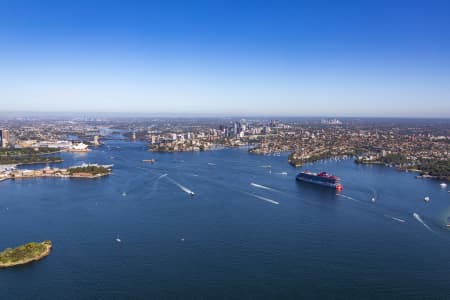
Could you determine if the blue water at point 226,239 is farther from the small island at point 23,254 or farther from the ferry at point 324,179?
the ferry at point 324,179

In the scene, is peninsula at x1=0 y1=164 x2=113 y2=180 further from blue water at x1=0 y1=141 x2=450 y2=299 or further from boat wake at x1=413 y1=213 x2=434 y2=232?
boat wake at x1=413 y1=213 x2=434 y2=232

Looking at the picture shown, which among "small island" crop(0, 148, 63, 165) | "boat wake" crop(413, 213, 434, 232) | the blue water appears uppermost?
"small island" crop(0, 148, 63, 165)

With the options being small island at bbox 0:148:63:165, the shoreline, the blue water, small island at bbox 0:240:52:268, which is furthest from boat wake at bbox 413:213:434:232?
small island at bbox 0:148:63:165

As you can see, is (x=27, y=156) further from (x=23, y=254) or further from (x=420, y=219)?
(x=420, y=219)

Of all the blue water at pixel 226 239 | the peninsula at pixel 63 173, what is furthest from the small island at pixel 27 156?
the blue water at pixel 226 239

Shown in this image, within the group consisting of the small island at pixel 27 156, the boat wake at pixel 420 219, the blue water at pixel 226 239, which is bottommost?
the blue water at pixel 226 239

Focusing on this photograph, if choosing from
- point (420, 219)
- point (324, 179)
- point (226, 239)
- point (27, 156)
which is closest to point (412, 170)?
point (324, 179)
